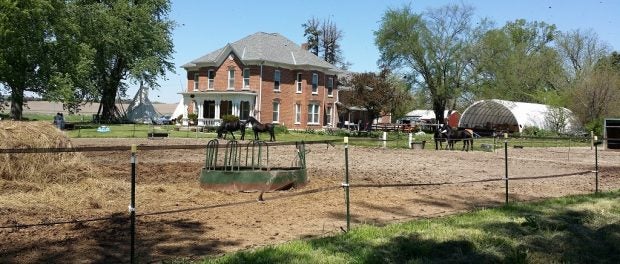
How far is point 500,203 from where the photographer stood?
1114 centimetres

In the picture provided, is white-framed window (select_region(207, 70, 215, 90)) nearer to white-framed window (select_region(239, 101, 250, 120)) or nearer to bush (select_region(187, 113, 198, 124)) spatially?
bush (select_region(187, 113, 198, 124))

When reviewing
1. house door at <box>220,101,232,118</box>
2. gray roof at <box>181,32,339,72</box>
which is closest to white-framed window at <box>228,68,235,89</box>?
gray roof at <box>181,32,339,72</box>

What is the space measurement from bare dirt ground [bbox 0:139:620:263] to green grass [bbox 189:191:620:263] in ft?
2.47

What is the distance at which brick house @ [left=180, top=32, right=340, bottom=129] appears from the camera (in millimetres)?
49906

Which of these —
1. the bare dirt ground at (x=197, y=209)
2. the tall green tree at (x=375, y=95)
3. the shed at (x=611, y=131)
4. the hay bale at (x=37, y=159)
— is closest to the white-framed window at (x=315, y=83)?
the tall green tree at (x=375, y=95)

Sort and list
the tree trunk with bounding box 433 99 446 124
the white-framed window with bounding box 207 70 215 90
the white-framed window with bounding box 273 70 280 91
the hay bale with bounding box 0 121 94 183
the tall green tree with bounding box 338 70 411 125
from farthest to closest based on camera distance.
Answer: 1. the tree trunk with bounding box 433 99 446 124
2. the white-framed window with bounding box 207 70 215 90
3. the white-framed window with bounding box 273 70 280 91
4. the tall green tree with bounding box 338 70 411 125
5. the hay bale with bounding box 0 121 94 183

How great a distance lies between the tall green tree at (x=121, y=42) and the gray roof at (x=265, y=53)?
723 centimetres

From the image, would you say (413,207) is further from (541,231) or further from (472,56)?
(472,56)

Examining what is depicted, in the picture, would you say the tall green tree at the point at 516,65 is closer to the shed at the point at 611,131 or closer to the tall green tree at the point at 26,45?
the shed at the point at 611,131

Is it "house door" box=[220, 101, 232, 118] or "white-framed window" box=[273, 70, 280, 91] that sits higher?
"white-framed window" box=[273, 70, 280, 91]

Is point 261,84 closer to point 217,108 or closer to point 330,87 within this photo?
point 217,108

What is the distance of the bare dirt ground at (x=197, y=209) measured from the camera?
6.75m

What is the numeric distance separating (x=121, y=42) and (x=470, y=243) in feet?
180

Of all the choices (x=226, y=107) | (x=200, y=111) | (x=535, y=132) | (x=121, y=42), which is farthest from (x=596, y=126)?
(x=121, y=42)
